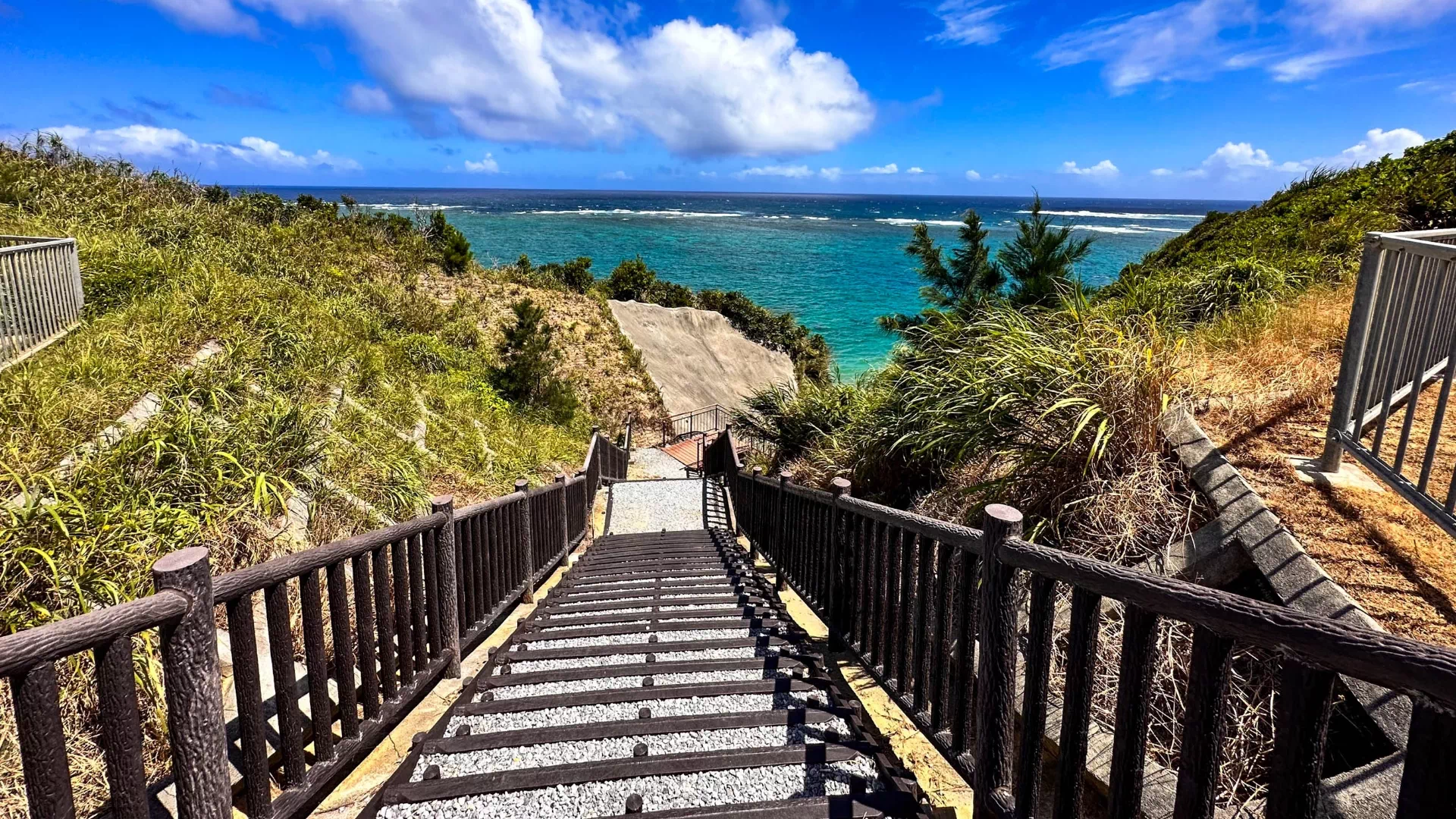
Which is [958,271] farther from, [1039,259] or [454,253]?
[454,253]

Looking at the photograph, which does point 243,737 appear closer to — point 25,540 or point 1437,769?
point 25,540

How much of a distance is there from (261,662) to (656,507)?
822 cm

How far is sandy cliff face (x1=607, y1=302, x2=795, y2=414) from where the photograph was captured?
75.4 ft

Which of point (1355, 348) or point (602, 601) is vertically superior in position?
point (1355, 348)

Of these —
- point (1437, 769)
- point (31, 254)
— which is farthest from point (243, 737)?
point (31, 254)

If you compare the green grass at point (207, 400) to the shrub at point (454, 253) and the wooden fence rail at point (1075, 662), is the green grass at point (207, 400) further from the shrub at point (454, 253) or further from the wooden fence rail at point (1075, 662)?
the shrub at point (454, 253)

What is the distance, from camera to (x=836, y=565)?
369cm

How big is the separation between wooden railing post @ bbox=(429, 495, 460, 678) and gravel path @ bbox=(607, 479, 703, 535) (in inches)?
269

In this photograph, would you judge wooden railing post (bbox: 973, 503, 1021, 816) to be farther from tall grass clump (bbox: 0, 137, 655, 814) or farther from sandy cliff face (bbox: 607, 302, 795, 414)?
sandy cliff face (bbox: 607, 302, 795, 414)

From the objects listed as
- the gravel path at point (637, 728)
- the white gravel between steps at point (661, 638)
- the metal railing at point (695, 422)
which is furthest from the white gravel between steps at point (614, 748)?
the metal railing at point (695, 422)

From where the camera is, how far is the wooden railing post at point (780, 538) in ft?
17.9

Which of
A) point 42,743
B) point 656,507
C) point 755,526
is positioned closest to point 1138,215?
point 656,507

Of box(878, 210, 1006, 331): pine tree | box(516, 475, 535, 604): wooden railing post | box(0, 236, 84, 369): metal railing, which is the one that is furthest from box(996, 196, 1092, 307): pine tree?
box(0, 236, 84, 369): metal railing

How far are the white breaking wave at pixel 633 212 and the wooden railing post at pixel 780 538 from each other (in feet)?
435
